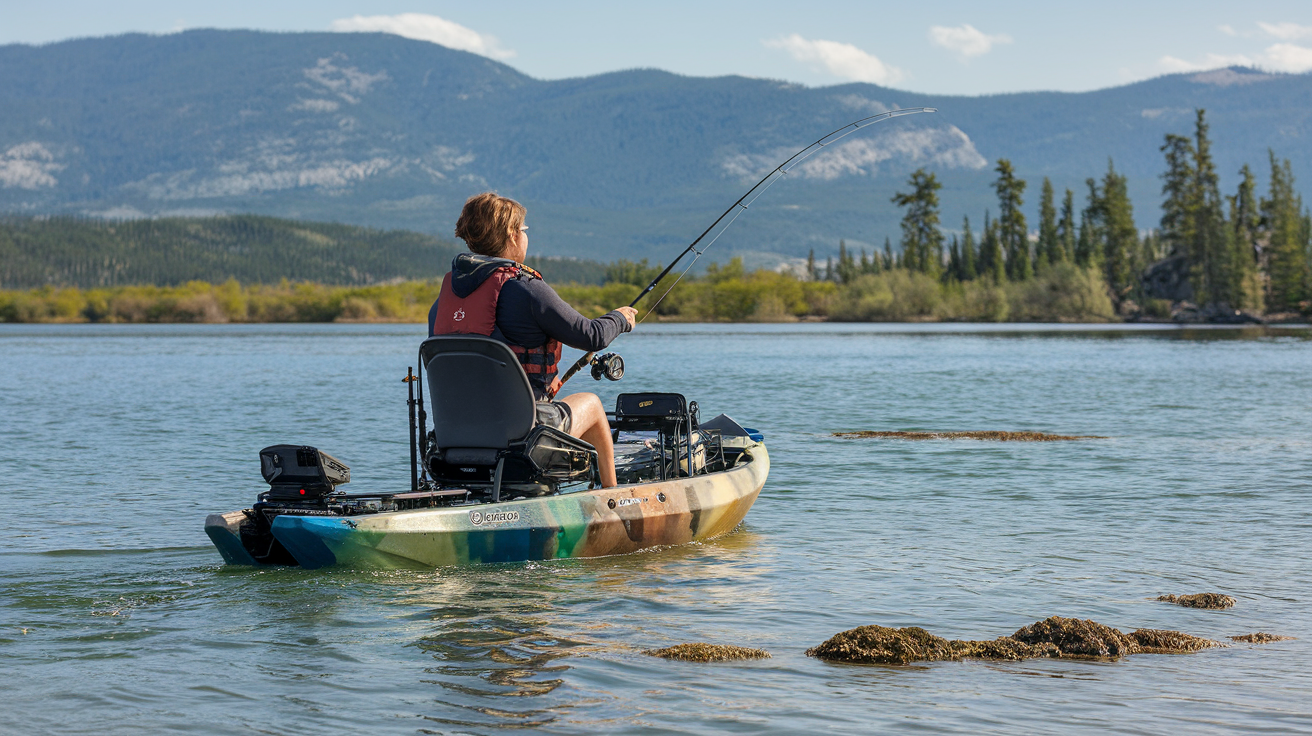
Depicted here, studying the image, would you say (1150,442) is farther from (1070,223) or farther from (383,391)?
(1070,223)

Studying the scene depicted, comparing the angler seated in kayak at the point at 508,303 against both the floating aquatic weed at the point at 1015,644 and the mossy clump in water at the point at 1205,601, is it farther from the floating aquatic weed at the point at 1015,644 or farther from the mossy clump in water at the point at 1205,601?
the mossy clump in water at the point at 1205,601

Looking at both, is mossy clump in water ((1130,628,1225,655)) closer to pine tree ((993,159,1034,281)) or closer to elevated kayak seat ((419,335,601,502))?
elevated kayak seat ((419,335,601,502))

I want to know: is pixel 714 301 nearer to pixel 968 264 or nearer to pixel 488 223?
pixel 968 264

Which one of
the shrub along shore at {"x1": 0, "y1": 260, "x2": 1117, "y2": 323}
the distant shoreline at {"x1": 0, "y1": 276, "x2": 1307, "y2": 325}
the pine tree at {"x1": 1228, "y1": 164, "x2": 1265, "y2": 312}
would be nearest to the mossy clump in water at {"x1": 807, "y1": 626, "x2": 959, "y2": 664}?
the shrub along shore at {"x1": 0, "y1": 260, "x2": 1117, "y2": 323}

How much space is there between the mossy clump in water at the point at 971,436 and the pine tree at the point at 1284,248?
101219 millimetres

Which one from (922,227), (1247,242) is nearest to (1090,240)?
(922,227)

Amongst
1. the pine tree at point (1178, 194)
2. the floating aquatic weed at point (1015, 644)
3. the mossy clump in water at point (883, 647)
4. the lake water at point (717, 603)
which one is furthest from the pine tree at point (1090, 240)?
the mossy clump in water at point (883, 647)

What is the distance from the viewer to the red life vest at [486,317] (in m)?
8.20

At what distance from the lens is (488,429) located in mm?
8547

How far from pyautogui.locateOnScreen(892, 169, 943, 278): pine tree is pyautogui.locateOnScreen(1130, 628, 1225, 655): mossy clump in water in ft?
449

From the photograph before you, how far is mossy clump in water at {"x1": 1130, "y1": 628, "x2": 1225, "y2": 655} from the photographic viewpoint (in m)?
7.30

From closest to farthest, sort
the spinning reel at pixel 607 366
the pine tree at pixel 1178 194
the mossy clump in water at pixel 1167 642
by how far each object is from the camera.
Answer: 1. the mossy clump in water at pixel 1167 642
2. the spinning reel at pixel 607 366
3. the pine tree at pixel 1178 194

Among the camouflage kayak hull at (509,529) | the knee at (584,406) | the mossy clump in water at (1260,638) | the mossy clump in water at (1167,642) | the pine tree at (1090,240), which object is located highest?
the pine tree at (1090,240)

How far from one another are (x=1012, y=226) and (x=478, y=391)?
5419 inches
